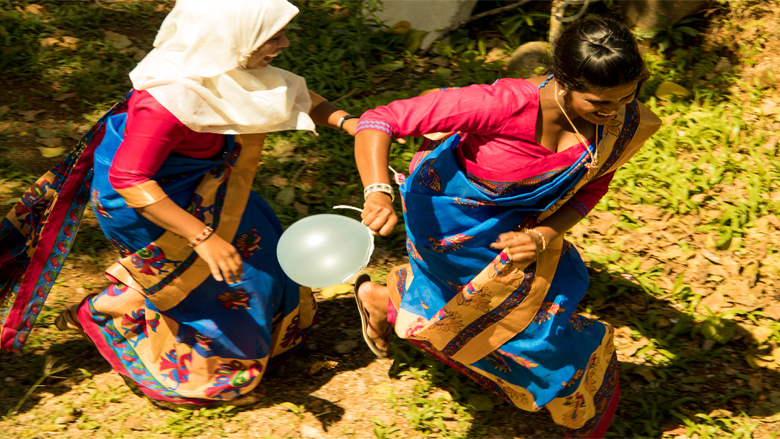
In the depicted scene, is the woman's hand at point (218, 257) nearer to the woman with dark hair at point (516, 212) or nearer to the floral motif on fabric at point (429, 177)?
the woman with dark hair at point (516, 212)

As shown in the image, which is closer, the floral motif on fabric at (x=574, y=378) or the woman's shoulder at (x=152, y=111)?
the woman's shoulder at (x=152, y=111)

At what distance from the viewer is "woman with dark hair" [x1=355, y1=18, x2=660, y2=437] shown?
2.13 m

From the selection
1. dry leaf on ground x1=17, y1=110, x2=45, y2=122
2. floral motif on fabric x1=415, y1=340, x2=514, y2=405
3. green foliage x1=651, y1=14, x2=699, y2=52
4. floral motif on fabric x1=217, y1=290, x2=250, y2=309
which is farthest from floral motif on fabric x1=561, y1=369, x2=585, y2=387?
dry leaf on ground x1=17, y1=110, x2=45, y2=122

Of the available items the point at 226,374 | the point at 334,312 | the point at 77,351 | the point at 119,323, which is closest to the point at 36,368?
the point at 77,351

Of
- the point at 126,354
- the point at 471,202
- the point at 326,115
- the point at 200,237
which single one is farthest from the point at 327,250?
the point at 126,354

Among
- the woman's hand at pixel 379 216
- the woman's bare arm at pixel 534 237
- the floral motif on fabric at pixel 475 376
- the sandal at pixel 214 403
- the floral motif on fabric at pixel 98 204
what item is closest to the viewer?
the woman's hand at pixel 379 216

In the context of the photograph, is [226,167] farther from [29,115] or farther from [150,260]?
[29,115]

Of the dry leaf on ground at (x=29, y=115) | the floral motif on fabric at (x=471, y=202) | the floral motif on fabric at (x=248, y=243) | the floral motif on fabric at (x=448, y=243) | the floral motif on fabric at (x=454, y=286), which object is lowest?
the dry leaf on ground at (x=29, y=115)

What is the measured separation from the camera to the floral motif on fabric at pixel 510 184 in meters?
2.34

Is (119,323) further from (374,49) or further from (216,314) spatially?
(374,49)

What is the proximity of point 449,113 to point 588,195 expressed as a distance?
2.71 ft

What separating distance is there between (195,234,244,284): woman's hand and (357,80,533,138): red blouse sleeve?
0.67 m

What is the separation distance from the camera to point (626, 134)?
95.5 inches

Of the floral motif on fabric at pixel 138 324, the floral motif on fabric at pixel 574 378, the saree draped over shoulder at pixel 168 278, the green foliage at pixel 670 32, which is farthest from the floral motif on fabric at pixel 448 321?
the green foliage at pixel 670 32
